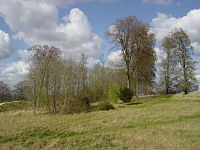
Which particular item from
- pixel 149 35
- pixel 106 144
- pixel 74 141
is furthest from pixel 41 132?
pixel 149 35

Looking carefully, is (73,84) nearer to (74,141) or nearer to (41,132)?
(41,132)

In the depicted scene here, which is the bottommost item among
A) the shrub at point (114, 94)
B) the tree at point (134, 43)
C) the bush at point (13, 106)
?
the bush at point (13, 106)

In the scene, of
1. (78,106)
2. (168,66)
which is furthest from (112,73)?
(78,106)

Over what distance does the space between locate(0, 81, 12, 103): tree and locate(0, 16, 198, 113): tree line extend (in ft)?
85.3

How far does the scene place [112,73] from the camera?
39.2m

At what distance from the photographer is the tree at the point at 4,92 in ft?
170

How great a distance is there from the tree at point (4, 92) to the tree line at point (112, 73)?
25984mm

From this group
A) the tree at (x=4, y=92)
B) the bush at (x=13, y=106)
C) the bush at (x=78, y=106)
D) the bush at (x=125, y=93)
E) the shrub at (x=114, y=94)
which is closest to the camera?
the bush at (x=78, y=106)

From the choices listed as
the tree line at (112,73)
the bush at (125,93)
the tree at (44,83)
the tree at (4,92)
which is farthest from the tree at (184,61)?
the tree at (4,92)

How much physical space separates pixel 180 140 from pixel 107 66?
3492 cm

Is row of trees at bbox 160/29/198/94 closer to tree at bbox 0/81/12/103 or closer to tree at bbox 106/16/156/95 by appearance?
tree at bbox 106/16/156/95

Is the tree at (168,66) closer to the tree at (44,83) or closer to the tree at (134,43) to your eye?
the tree at (134,43)

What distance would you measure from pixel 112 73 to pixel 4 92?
3178 centimetres

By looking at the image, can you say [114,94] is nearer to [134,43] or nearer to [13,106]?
[134,43]
